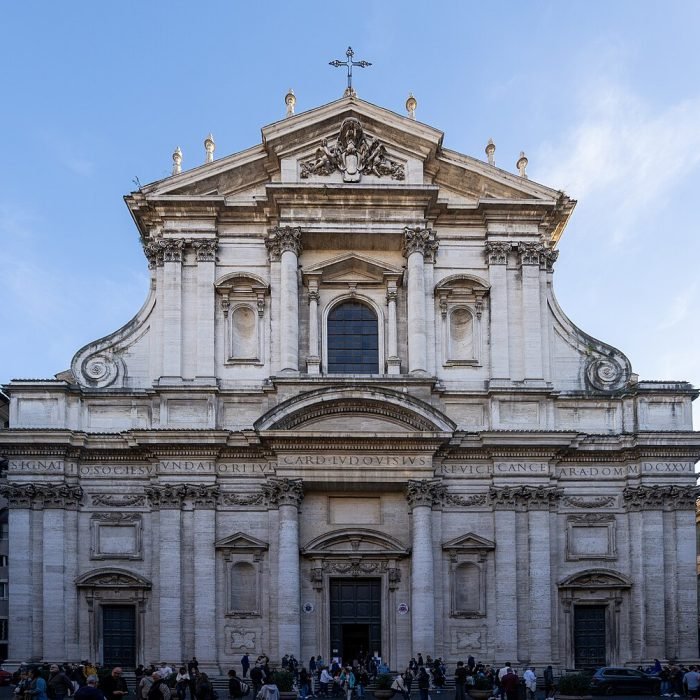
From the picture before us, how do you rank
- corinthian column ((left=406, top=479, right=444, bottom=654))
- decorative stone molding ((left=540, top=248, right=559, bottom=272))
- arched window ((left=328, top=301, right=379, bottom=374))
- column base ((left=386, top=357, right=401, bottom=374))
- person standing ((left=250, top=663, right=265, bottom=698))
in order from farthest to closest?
decorative stone molding ((left=540, top=248, right=559, bottom=272)) < arched window ((left=328, top=301, right=379, bottom=374)) < column base ((left=386, top=357, right=401, bottom=374)) < corinthian column ((left=406, top=479, right=444, bottom=654)) < person standing ((left=250, top=663, right=265, bottom=698))

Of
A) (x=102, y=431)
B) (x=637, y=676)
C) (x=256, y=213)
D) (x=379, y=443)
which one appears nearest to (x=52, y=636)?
(x=102, y=431)

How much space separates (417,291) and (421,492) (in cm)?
580

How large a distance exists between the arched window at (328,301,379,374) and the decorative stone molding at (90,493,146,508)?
6.51 metres

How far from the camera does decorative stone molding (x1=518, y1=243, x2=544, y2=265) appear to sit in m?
37.9

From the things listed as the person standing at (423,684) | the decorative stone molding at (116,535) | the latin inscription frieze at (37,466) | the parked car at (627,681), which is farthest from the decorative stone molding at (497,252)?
the latin inscription frieze at (37,466)

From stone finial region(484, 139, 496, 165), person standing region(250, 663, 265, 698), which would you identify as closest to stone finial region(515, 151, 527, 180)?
stone finial region(484, 139, 496, 165)

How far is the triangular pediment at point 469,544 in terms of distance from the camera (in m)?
35.9

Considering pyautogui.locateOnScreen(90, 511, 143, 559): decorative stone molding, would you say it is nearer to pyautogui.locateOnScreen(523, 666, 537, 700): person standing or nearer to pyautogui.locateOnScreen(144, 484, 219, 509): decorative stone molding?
pyautogui.locateOnScreen(144, 484, 219, 509): decorative stone molding

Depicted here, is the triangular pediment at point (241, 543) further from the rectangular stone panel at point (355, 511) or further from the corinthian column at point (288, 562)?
the rectangular stone panel at point (355, 511)

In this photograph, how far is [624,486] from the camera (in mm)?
36844

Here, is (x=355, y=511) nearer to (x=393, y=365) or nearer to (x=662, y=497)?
(x=393, y=365)

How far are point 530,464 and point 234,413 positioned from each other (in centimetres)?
846

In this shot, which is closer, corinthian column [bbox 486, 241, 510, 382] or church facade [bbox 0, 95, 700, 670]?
church facade [bbox 0, 95, 700, 670]

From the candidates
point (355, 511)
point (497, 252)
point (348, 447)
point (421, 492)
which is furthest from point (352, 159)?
point (355, 511)
